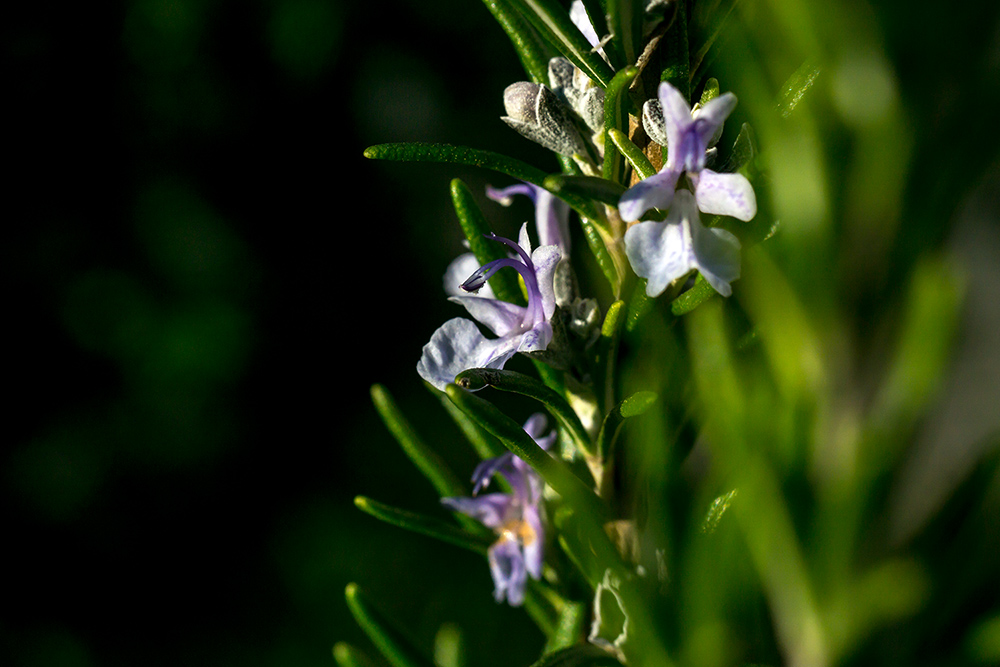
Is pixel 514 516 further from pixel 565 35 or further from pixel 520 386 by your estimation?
pixel 565 35

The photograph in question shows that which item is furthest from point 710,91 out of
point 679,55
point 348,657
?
point 348,657

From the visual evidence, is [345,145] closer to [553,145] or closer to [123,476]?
[123,476]

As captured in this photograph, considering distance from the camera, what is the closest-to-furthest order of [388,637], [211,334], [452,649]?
[388,637] < [452,649] < [211,334]

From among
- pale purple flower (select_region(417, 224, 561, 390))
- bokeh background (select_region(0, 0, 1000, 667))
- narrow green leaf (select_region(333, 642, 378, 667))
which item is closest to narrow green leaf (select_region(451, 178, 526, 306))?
pale purple flower (select_region(417, 224, 561, 390))

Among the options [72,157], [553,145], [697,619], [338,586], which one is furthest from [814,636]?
[72,157]

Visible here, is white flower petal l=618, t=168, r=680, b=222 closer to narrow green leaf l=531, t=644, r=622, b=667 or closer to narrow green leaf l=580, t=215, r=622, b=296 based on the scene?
narrow green leaf l=580, t=215, r=622, b=296

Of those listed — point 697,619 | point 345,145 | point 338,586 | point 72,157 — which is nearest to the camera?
point 697,619
